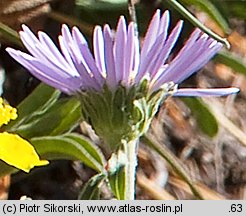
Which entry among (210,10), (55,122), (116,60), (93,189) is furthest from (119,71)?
(210,10)

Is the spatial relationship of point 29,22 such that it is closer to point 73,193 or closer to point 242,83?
point 73,193

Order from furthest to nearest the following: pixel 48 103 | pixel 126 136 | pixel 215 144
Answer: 1. pixel 215 144
2. pixel 48 103
3. pixel 126 136

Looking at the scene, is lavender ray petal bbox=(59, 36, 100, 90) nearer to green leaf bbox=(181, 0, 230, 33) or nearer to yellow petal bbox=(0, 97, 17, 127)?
yellow petal bbox=(0, 97, 17, 127)

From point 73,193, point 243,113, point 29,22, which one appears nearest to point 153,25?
point 29,22

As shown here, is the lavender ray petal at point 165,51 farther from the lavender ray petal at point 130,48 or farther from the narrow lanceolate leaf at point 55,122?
the narrow lanceolate leaf at point 55,122

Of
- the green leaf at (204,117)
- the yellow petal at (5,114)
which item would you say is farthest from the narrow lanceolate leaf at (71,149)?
the green leaf at (204,117)

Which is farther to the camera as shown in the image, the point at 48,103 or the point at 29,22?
the point at 29,22
